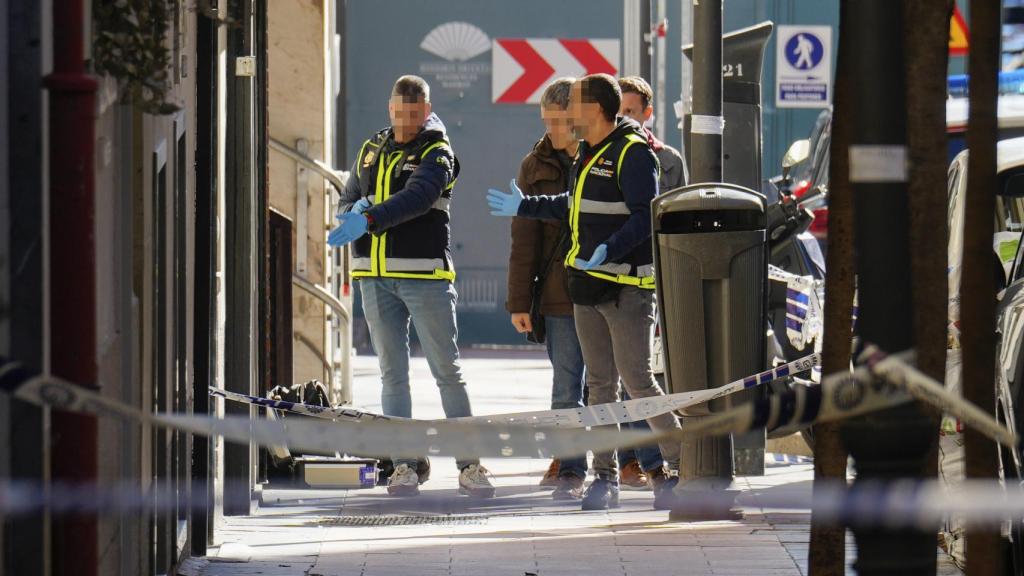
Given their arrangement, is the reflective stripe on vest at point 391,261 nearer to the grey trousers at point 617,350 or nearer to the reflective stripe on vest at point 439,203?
the reflective stripe on vest at point 439,203

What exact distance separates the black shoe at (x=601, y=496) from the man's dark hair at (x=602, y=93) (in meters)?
1.54

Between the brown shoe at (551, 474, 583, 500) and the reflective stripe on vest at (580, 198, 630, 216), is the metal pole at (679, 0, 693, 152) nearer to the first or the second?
the reflective stripe on vest at (580, 198, 630, 216)

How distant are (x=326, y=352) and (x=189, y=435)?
4389 millimetres

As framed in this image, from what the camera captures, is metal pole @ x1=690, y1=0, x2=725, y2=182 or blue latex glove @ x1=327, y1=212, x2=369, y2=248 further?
blue latex glove @ x1=327, y1=212, x2=369, y2=248

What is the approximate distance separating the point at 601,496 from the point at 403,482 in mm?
963

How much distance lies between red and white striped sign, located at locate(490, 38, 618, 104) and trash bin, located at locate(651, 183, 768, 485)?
1238 centimetres

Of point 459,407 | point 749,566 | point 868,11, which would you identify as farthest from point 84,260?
point 459,407

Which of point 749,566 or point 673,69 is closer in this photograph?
point 749,566

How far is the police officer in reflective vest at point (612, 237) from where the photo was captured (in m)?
7.79

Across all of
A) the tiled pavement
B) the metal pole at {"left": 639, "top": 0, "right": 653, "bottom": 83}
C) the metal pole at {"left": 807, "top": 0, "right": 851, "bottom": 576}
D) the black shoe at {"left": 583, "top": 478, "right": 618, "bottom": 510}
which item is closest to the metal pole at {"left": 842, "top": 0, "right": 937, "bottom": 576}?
the metal pole at {"left": 807, "top": 0, "right": 851, "bottom": 576}

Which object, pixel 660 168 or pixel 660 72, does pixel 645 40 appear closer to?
pixel 660 72

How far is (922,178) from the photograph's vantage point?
466 cm

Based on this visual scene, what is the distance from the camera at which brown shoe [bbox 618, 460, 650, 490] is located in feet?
29.0

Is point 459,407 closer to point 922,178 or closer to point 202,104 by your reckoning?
point 202,104
